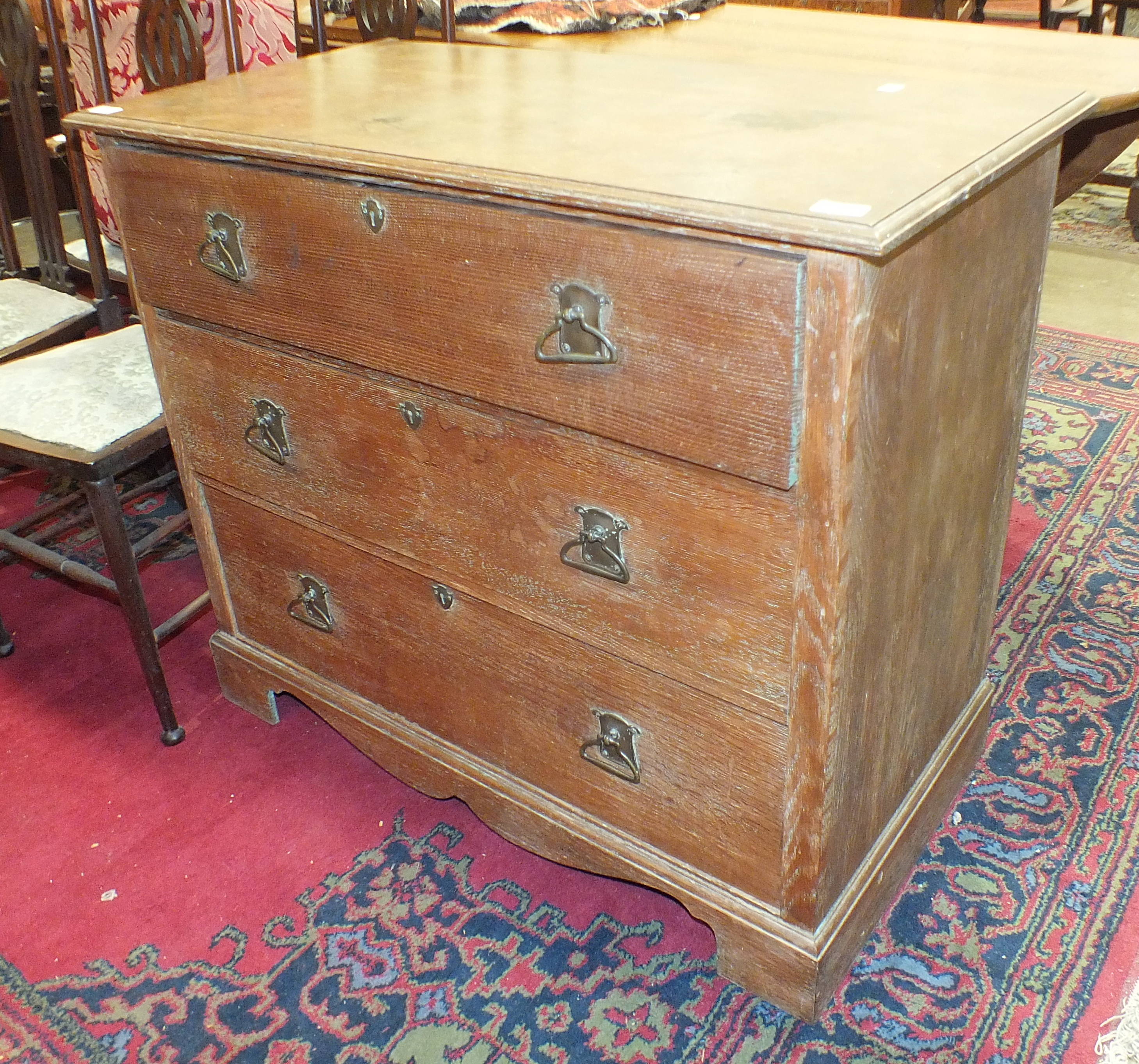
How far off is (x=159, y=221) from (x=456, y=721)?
81cm

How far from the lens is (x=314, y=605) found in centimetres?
171

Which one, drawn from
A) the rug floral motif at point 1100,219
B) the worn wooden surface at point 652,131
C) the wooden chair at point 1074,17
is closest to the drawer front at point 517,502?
the worn wooden surface at point 652,131

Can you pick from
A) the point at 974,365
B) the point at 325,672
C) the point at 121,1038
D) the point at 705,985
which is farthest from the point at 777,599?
the point at 121,1038

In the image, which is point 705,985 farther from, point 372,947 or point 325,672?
point 325,672

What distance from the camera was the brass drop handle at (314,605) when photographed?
1696mm

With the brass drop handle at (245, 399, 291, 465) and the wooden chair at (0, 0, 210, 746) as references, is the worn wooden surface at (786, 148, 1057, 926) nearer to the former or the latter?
the brass drop handle at (245, 399, 291, 465)

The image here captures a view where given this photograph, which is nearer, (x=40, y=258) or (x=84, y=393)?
(x=84, y=393)

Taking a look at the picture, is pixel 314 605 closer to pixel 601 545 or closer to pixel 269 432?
pixel 269 432

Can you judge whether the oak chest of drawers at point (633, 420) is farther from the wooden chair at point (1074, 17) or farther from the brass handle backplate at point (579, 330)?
the wooden chair at point (1074, 17)

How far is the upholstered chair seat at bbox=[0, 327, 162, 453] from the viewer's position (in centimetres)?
174

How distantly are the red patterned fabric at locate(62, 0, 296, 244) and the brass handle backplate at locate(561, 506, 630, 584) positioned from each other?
1.60m

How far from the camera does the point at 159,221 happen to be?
1507 millimetres

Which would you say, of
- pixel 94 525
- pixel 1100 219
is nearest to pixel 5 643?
pixel 94 525

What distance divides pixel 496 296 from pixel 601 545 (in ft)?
0.98
